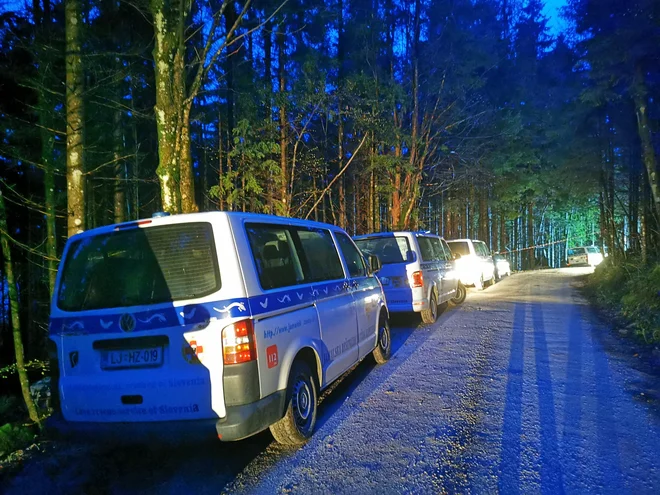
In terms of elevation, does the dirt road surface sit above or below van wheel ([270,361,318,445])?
below

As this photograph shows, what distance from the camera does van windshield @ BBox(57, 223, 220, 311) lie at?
330cm

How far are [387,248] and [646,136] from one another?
28.1 feet

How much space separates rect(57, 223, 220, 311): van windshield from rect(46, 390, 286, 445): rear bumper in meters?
0.89

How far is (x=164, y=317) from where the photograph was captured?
3.20 metres

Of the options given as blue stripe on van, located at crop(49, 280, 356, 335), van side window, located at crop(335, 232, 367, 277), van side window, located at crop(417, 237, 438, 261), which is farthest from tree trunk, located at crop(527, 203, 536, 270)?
blue stripe on van, located at crop(49, 280, 356, 335)

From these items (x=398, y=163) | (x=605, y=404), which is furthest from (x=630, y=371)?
(x=398, y=163)

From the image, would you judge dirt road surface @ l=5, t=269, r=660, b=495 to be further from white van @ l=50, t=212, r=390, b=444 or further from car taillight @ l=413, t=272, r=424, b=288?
car taillight @ l=413, t=272, r=424, b=288

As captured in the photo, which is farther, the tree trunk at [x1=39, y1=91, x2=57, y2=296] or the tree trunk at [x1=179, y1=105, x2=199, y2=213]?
the tree trunk at [x1=39, y1=91, x2=57, y2=296]

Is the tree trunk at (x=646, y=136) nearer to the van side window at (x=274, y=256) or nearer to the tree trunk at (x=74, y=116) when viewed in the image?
the van side window at (x=274, y=256)

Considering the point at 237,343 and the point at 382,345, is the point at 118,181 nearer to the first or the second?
the point at 382,345

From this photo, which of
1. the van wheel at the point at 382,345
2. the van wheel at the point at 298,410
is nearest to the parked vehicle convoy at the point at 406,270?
the van wheel at the point at 382,345

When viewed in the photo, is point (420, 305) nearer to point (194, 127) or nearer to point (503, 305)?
point (503, 305)

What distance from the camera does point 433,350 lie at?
728 centimetres

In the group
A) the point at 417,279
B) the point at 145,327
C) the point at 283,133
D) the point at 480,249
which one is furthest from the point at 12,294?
the point at 480,249
